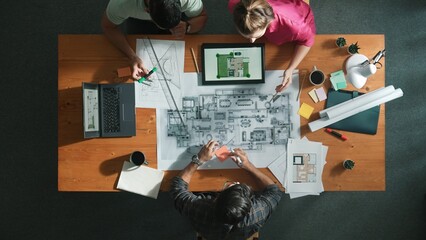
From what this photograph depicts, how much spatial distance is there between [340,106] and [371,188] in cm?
44

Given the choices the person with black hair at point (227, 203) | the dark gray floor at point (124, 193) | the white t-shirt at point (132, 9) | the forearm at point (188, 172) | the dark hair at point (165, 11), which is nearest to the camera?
the dark hair at point (165, 11)

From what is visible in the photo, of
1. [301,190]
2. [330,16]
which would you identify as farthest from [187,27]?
[330,16]

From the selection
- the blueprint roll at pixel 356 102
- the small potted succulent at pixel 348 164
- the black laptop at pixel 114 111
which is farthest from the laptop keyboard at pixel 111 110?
the small potted succulent at pixel 348 164

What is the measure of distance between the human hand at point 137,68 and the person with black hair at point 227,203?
1.54ft

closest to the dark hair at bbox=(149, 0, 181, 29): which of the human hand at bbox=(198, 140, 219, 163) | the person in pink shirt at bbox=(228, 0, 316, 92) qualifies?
the person in pink shirt at bbox=(228, 0, 316, 92)

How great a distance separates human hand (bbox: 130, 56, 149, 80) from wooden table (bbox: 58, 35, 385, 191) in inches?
2.1

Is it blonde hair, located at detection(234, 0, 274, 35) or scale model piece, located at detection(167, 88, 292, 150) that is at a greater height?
blonde hair, located at detection(234, 0, 274, 35)

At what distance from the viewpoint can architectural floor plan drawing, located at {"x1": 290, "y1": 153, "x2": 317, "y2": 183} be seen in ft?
5.88

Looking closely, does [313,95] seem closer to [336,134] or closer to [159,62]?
[336,134]

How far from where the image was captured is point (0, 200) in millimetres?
2482

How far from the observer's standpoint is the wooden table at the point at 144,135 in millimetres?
1787

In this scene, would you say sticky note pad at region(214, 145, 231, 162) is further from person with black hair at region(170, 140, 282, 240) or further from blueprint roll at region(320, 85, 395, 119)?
blueprint roll at region(320, 85, 395, 119)

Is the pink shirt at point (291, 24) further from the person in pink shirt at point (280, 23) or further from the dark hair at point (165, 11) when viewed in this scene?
the dark hair at point (165, 11)

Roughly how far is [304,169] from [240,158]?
0.32 metres
